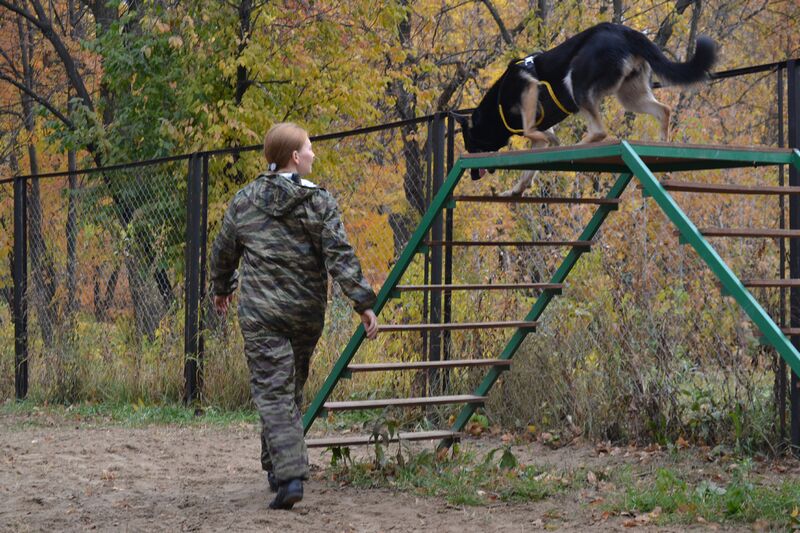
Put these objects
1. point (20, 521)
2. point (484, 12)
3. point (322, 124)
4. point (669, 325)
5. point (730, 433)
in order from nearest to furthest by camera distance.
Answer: point (20, 521) → point (730, 433) → point (669, 325) → point (322, 124) → point (484, 12)

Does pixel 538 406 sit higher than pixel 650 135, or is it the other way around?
pixel 650 135

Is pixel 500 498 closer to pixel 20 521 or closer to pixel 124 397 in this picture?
pixel 20 521

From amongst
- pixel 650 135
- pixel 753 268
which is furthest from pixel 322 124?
pixel 753 268

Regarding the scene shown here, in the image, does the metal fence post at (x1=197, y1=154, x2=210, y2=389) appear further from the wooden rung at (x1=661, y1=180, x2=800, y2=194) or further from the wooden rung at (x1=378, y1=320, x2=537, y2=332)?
the wooden rung at (x1=661, y1=180, x2=800, y2=194)

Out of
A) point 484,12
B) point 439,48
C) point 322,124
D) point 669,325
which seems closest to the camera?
point 669,325

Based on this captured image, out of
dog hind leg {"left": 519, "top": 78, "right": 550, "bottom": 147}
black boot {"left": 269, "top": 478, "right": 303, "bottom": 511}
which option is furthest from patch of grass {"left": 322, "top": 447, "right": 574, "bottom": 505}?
dog hind leg {"left": 519, "top": 78, "right": 550, "bottom": 147}

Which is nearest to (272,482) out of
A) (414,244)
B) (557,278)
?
(414,244)

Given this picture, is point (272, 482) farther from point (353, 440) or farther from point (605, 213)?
point (605, 213)

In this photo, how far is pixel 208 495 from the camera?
561cm

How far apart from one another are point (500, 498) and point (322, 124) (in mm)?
9714

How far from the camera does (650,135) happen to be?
47.3ft

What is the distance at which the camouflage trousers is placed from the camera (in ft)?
16.6

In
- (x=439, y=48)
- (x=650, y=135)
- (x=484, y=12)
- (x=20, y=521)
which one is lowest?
(x=20, y=521)

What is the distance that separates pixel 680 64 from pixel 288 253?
2.17 m
